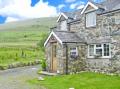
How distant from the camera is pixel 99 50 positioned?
25.2 m

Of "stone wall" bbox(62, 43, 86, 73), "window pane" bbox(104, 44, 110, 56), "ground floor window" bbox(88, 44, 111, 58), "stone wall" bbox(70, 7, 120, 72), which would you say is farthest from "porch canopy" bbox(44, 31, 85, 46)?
"window pane" bbox(104, 44, 110, 56)

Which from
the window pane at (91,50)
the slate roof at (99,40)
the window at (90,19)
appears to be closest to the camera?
the slate roof at (99,40)

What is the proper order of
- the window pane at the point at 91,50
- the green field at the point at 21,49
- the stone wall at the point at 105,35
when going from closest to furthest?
the stone wall at the point at 105,35, the window pane at the point at 91,50, the green field at the point at 21,49

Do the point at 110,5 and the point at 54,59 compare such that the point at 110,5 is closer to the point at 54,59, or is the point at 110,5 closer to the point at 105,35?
the point at 105,35

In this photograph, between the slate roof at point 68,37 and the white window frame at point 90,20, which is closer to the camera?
the white window frame at point 90,20

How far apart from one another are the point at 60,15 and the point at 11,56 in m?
15.7

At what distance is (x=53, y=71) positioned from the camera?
2811cm

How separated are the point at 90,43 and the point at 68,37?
250cm

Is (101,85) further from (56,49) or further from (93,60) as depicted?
(56,49)

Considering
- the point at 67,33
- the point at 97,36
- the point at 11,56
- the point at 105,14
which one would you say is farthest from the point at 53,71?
the point at 11,56

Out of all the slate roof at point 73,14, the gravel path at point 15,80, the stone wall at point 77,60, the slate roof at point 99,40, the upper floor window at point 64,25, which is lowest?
the gravel path at point 15,80

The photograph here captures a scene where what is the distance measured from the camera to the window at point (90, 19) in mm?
25797

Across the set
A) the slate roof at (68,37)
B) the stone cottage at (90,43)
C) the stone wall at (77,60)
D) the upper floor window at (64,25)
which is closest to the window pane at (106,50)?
the stone cottage at (90,43)

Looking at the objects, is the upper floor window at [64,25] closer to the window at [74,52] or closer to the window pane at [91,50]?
the window at [74,52]
